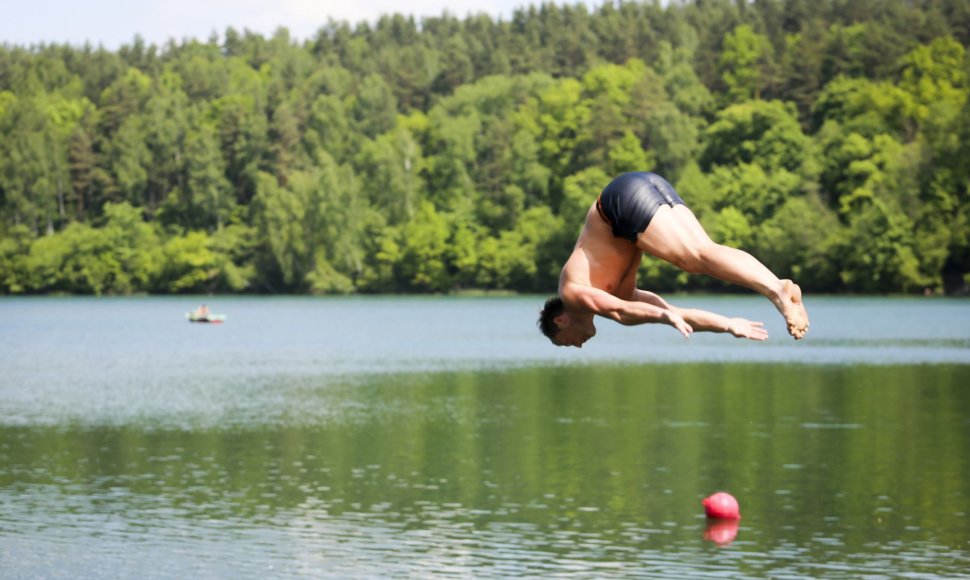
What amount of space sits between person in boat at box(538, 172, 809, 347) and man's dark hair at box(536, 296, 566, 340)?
32 millimetres

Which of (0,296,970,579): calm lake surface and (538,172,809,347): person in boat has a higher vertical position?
(538,172,809,347): person in boat

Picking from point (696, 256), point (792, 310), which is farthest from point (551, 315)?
point (792, 310)

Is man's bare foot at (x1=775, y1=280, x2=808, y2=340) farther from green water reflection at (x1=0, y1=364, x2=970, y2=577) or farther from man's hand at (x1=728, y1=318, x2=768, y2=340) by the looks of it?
green water reflection at (x1=0, y1=364, x2=970, y2=577)

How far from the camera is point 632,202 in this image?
11.4 meters

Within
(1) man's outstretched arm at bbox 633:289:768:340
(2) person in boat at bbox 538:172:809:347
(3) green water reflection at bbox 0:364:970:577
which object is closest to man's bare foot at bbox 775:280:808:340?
(2) person in boat at bbox 538:172:809:347

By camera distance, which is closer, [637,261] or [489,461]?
[637,261]

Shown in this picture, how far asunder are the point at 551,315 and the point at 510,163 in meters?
139

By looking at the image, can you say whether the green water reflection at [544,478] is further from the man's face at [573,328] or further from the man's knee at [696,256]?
the man's knee at [696,256]

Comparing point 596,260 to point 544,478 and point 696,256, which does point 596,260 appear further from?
Result: point 544,478

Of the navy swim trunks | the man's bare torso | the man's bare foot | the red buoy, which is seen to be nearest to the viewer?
the man's bare foot

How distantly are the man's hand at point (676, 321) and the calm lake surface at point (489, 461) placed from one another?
18.7 meters

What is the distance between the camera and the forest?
12125 cm

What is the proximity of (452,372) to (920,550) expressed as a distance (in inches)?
1605

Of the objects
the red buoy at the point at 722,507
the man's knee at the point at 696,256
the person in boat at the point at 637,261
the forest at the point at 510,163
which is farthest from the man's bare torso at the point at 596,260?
the forest at the point at 510,163
